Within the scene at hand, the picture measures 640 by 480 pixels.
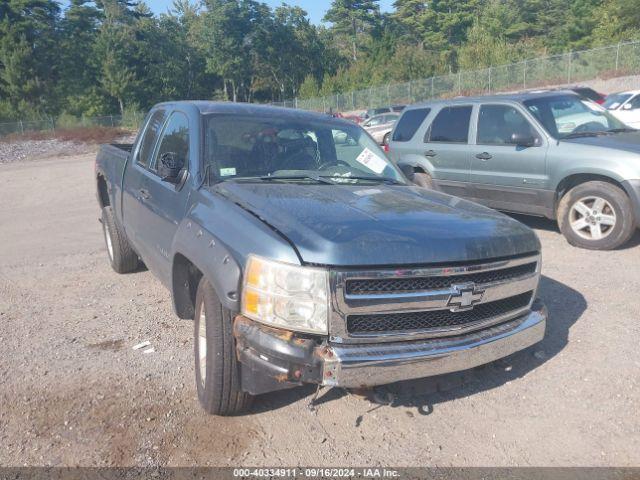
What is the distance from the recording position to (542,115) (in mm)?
7102

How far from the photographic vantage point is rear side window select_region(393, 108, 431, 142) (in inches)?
342

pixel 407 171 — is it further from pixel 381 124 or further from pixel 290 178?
pixel 381 124

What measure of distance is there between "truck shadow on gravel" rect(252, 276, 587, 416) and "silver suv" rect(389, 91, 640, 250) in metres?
2.59

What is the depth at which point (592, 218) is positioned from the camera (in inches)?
255

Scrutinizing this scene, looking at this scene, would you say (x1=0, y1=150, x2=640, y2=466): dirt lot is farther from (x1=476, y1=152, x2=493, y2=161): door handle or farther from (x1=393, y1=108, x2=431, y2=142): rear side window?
(x1=393, y1=108, x2=431, y2=142): rear side window

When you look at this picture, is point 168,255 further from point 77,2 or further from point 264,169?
point 77,2

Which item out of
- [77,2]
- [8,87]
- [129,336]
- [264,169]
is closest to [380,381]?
[264,169]

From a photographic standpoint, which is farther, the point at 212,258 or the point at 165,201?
the point at 165,201

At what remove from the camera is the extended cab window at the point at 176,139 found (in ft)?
13.1

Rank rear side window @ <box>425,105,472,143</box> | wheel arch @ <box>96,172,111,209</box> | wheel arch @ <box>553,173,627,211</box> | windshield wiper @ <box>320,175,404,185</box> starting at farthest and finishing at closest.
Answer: rear side window @ <box>425,105,472,143</box>
wheel arch @ <box>96,172,111,209</box>
wheel arch @ <box>553,173,627,211</box>
windshield wiper @ <box>320,175,404,185</box>

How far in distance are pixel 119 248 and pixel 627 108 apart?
16.5 metres

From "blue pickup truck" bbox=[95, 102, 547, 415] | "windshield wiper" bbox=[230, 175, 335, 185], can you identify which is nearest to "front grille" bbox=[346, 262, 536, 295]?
"blue pickup truck" bbox=[95, 102, 547, 415]

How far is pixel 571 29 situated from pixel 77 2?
195 feet

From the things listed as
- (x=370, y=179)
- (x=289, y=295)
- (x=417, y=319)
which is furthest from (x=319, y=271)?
(x=370, y=179)
